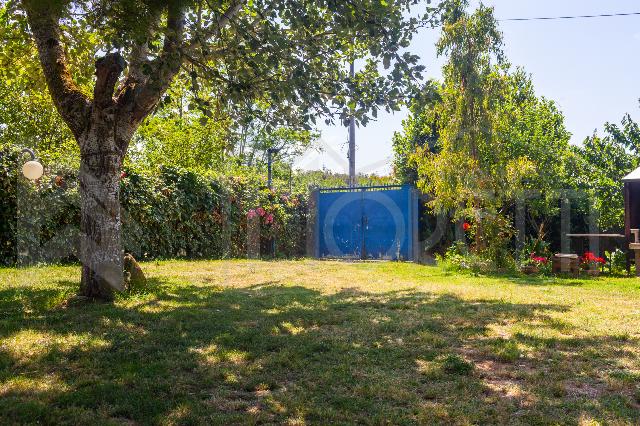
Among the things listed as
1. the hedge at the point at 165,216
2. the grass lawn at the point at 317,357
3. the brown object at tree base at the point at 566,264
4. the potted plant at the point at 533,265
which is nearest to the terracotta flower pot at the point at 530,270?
the potted plant at the point at 533,265

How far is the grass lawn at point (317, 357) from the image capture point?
9.82ft

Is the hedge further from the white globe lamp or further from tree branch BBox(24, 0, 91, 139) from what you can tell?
tree branch BBox(24, 0, 91, 139)

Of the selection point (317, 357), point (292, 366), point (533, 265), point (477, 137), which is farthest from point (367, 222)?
point (292, 366)

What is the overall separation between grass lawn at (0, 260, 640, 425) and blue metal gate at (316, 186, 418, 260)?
646cm

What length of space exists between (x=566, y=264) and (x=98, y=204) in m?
8.55

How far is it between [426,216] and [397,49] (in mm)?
8517

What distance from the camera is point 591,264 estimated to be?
1072 cm

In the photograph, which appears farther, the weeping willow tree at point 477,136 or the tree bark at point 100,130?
the weeping willow tree at point 477,136

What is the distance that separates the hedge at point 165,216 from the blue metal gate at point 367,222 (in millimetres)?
724

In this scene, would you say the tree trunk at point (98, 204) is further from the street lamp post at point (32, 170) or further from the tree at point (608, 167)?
the tree at point (608, 167)

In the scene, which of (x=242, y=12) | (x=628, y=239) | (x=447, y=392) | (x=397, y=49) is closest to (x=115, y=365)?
(x=447, y=392)

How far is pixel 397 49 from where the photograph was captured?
5.84m

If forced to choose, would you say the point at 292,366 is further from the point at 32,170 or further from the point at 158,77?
the point at 32,170

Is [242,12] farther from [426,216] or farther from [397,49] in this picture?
[426,216]
